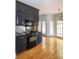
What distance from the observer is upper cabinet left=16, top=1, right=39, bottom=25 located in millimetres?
4873

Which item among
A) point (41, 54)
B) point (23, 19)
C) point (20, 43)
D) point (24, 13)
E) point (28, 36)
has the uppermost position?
point (24, 13)

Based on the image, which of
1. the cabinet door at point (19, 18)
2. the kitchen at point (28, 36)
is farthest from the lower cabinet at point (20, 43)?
the cabinet door at point (19, 18)

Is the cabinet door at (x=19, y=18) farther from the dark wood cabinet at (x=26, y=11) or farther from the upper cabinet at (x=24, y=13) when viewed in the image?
the dark wood cabinet at (x=26, y=11)

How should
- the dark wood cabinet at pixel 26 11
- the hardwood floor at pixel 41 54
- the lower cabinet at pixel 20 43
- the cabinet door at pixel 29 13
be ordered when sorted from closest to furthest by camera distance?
the hardwood floor at pixel 41 54, the lower cabinet at pixel 20 43, the dark wood cabinet at pixel 26 11, the cabinet door at pixel 29 13

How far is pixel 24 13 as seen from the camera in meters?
5.47

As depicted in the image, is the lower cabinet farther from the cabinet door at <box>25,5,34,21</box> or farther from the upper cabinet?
the cabinet door at <box>25,5,34,21</box>

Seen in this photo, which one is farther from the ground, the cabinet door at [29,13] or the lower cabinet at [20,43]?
the cabinet door at [29,13]

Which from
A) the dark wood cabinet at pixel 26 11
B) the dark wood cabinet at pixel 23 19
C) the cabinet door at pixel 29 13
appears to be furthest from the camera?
the cabinet door at pixel 29 13

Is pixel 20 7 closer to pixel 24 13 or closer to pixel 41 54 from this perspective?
pixel 24 13

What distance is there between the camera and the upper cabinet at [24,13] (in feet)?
16.0

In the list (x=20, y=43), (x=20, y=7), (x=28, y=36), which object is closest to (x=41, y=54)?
(x=20, y=43)
